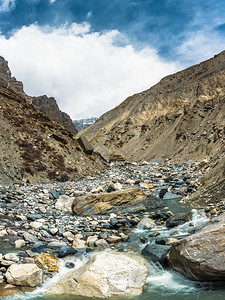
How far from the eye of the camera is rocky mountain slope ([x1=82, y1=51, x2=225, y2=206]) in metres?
22.7

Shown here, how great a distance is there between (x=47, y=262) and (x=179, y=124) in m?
29.2

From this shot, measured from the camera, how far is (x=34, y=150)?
17141 mm

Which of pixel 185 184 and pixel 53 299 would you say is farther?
pixel 185 184

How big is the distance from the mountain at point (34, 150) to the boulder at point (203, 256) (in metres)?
11.5

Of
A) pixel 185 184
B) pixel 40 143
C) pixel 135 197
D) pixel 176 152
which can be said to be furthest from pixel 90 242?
pixel 176 152

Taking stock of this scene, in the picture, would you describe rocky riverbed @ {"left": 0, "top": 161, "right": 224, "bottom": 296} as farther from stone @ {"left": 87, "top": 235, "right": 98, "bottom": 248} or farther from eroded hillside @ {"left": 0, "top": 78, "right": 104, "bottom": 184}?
eroded hillside @ {"left": 0, "top": 78, "right": 104, "bottom": 184}

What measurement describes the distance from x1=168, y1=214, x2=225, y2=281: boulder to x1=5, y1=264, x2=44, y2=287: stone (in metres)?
3.09

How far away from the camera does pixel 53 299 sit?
14.6ft

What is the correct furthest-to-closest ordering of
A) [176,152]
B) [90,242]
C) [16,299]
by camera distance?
[176,152] < [90,242] < [16,299]

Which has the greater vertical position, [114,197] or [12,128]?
[12,128]

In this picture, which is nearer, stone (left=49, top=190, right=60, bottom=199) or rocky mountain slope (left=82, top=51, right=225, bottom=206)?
stone (left=49, top=190, right=60, bottom=199)

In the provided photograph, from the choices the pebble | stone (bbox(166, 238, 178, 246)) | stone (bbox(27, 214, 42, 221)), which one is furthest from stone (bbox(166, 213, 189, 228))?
stone (bbox(27, 214, 42, 221))

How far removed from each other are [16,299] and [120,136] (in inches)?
1717

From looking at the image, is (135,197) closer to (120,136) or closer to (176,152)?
(176,152)
